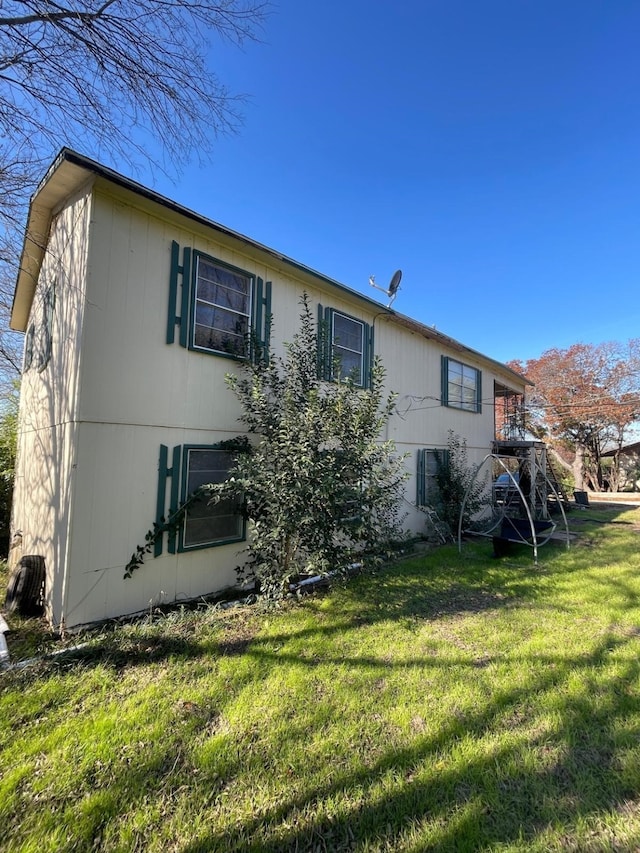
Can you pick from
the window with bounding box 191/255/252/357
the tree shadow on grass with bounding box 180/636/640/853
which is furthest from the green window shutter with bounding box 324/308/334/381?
the tree shadow on grass with bounding box 180/636/640/853

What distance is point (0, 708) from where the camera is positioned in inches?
103

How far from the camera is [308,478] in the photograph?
421cm

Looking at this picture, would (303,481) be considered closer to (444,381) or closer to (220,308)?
(220,308)

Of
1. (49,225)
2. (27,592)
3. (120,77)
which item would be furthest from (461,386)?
(27,592)

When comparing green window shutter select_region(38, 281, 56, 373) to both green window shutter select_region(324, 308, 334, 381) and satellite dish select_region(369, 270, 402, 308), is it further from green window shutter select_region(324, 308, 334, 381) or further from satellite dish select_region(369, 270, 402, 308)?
satellite dish select_region(369, 270, 402, 308)

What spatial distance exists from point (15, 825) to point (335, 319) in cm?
670

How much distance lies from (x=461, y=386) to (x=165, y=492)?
8551 millimetres

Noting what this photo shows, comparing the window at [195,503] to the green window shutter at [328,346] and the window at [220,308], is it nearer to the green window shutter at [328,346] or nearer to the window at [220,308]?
the window at [220,308]

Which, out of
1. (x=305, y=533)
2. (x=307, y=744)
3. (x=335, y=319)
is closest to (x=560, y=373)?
(x=335, y=319)

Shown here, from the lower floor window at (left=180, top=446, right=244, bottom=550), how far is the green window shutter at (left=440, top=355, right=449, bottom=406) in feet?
20.6

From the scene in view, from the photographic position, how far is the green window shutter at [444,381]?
31.0ft

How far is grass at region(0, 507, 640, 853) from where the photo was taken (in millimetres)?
1782

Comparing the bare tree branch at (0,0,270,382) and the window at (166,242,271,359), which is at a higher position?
the bare tree branch at (0,0,270,382)

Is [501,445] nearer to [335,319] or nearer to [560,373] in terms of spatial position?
[335,319]
